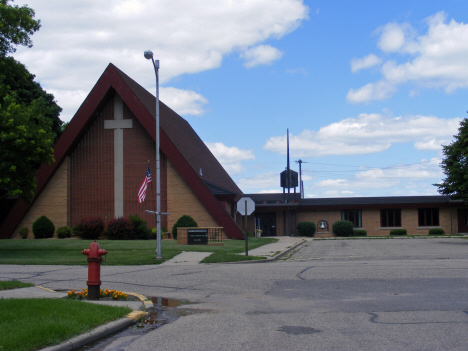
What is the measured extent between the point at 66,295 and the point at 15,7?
18337 mm

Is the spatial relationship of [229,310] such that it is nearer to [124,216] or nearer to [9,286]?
[9,286]

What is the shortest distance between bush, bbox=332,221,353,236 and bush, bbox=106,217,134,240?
2035 centimetres

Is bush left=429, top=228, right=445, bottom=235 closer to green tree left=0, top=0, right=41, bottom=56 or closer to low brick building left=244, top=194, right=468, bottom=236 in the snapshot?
low brick building left=244, top=194, right=468, bottom=236

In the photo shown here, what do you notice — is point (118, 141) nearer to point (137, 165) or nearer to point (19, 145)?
point (137, 165)

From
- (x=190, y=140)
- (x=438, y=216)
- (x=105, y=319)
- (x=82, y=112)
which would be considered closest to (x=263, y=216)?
(x=190, y=140)

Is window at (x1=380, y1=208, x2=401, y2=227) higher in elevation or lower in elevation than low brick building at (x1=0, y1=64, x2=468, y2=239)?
lower

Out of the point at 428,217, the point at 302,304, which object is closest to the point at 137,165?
the point at 302,304

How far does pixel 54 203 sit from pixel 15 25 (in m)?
15.0

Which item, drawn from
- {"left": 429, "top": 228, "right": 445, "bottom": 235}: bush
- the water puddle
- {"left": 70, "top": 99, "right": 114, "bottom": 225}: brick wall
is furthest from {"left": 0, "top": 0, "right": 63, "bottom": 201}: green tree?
{"left": 429, "top": 228, "right": 445, "bottom": 235}: bush

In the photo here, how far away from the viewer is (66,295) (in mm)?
9711

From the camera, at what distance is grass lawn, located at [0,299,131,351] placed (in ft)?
19.3

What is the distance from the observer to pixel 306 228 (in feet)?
150

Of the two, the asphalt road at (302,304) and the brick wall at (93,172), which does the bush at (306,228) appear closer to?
the brick wall at (93,172)

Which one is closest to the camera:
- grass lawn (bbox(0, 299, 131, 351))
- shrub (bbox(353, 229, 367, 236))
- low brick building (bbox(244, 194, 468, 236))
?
grass lawn (bbox(0, 299, 131, 351))
